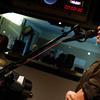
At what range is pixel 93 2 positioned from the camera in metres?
2.79

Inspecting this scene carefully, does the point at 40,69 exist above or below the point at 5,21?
below

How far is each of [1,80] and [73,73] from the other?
1751mm

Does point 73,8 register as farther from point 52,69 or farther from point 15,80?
point 15,80

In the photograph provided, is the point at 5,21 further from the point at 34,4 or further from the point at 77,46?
the point at 77,46

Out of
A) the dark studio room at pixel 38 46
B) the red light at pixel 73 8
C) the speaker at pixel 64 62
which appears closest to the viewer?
the dark studio room at pixel 38 46

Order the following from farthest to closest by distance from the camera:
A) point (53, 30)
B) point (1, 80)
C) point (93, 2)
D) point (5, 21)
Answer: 1. point (53, 30)
2. point (5, 21)
3. point (93, 2)
4. point (1, 80)

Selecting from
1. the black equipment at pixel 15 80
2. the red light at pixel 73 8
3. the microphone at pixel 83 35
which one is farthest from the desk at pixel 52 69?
the microphone at pixel 83 35

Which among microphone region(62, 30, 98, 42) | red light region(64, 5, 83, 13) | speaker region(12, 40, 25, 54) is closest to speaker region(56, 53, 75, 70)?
speaker region(12, 40, 25, 54)

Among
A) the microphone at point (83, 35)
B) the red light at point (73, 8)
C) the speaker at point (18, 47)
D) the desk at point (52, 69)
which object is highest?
the red light at point (73, 8)

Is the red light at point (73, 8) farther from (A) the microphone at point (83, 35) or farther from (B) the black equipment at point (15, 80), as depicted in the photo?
(A) the microphone at point (83, 35)

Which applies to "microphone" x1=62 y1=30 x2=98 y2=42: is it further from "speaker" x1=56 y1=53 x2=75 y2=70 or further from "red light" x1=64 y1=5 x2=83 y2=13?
"speaker" x1=56 y1=53 x2=75 y2=70

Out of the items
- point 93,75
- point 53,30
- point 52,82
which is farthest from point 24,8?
point 53,30

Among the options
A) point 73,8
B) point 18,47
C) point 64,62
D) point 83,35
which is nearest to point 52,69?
point 64,62

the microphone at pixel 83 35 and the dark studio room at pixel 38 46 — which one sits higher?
the microphone at pixel 83 35
